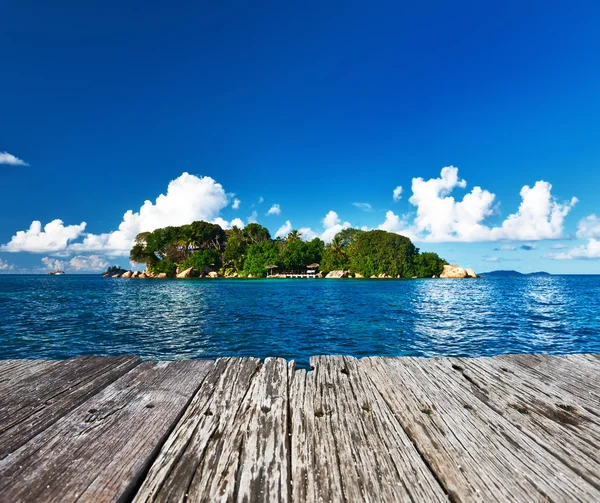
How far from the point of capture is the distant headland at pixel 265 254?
92.0 m

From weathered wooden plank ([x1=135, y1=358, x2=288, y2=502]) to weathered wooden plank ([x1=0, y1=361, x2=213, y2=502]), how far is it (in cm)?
9

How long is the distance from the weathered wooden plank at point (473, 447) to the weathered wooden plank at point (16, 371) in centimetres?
280

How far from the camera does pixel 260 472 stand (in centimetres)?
146

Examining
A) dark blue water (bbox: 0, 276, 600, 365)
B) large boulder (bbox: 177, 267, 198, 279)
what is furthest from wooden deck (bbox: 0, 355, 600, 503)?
large boulder (bbox: 177, 267, 198, 279)

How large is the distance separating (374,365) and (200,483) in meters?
1.86

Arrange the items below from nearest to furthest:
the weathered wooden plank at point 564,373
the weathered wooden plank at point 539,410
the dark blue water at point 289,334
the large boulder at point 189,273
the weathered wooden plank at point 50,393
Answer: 1. the weathered wooden plank at point 539,410
2. the weathered wooden plank at point 50,393
3. the weathered wooden plank at point 564,373
4. the dark blue water at point 289,334
5. the large boulder at point 189,273

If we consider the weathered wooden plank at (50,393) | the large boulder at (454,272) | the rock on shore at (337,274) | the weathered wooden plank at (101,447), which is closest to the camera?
the weathered wooden plank at (101,447)

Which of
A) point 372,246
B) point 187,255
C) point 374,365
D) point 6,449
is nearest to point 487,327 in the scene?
point 374,365

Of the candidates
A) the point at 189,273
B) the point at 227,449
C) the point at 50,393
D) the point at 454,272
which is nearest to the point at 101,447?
the point at 227,449

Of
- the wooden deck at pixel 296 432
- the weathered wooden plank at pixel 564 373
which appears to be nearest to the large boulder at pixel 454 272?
the weathered wooden plank at pixel 564 373

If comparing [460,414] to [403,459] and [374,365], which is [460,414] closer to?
[403,459]

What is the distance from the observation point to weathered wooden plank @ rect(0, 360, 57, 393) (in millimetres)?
2434

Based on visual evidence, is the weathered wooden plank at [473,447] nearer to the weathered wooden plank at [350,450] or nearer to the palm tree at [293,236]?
the weathered wooden plank at [350,450]

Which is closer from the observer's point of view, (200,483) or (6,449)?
(200,483)
